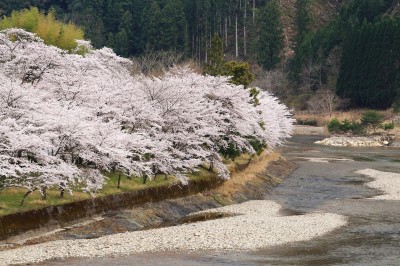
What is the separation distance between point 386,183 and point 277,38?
8346cm

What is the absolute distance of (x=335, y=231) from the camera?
83.5ft

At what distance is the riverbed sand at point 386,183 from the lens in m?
36.8

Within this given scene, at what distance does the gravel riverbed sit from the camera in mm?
21266

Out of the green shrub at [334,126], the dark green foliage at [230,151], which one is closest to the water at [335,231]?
the dark green foliage at [230,151]

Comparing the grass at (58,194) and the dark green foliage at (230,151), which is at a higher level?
the grass at (58,194)

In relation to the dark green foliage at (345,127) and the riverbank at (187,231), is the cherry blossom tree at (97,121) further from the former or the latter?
the dark green foliage at (345,127)

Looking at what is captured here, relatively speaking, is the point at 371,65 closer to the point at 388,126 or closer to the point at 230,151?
the point at 388,126

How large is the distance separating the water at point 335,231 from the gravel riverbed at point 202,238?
2.75 ft

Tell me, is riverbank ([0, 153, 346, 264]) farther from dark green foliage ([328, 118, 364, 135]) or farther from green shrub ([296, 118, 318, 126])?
green shrub ([296, 118, 318, 126])

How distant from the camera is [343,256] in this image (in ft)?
67.4

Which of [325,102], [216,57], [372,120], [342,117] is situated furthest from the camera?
[325,102]

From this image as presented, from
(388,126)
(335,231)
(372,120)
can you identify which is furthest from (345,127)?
(335,231)

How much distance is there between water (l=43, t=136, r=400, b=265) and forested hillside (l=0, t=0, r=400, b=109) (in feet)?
144

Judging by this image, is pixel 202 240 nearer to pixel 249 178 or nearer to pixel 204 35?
pixel 249 178
